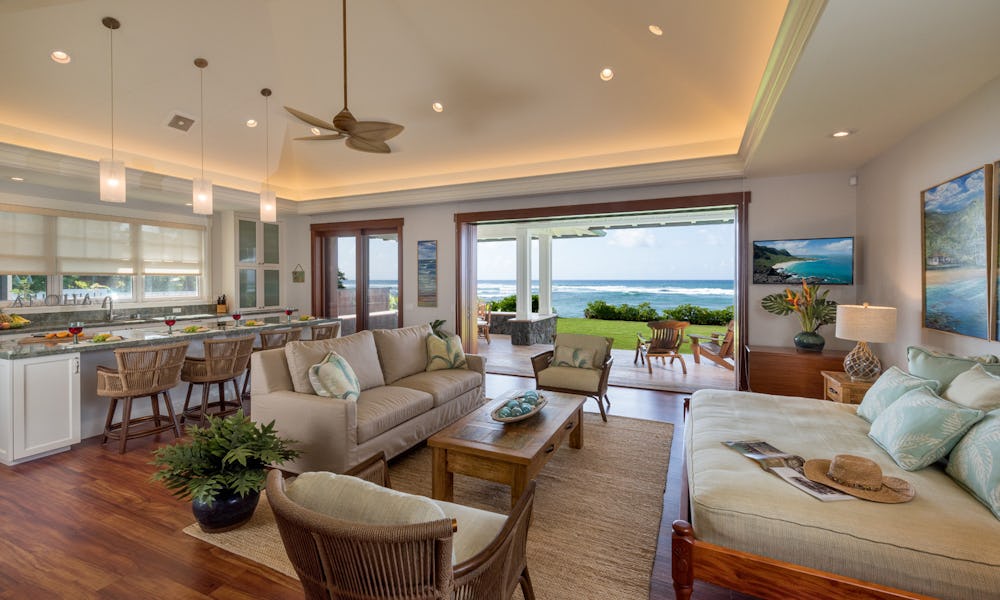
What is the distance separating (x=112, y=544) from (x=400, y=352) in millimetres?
2403

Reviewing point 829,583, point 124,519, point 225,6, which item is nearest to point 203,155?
point 225,6

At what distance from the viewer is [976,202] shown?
2.72 m

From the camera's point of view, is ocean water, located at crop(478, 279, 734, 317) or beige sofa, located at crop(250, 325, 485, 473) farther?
ocean water, located at crop(478, 279, 734, 317)

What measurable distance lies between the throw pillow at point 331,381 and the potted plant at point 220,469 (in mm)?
647

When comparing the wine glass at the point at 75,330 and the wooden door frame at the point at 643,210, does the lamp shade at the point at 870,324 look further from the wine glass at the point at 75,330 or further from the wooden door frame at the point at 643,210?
the wine glass at the point at 75,330

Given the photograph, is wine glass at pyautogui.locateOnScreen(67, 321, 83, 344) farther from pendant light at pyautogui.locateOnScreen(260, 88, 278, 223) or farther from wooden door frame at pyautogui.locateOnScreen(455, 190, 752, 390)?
wooden door frame at pyautogui.locateOnScreen(455, 190, 752, 390)

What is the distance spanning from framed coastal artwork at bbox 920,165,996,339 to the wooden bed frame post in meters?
2.38

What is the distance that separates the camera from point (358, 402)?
3475 millimetres

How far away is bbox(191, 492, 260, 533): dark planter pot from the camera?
2.46m

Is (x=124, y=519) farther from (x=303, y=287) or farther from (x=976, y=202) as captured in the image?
(x=303, y=287)

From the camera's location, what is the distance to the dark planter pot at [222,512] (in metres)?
2.46

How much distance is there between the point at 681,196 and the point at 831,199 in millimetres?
1561

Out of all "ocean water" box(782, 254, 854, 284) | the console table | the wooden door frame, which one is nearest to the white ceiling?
the wooden door frame

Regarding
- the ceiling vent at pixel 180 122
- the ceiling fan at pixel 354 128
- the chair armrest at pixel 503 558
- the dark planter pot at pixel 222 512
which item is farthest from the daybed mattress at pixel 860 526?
the ceiling vent at pixel 180 122
